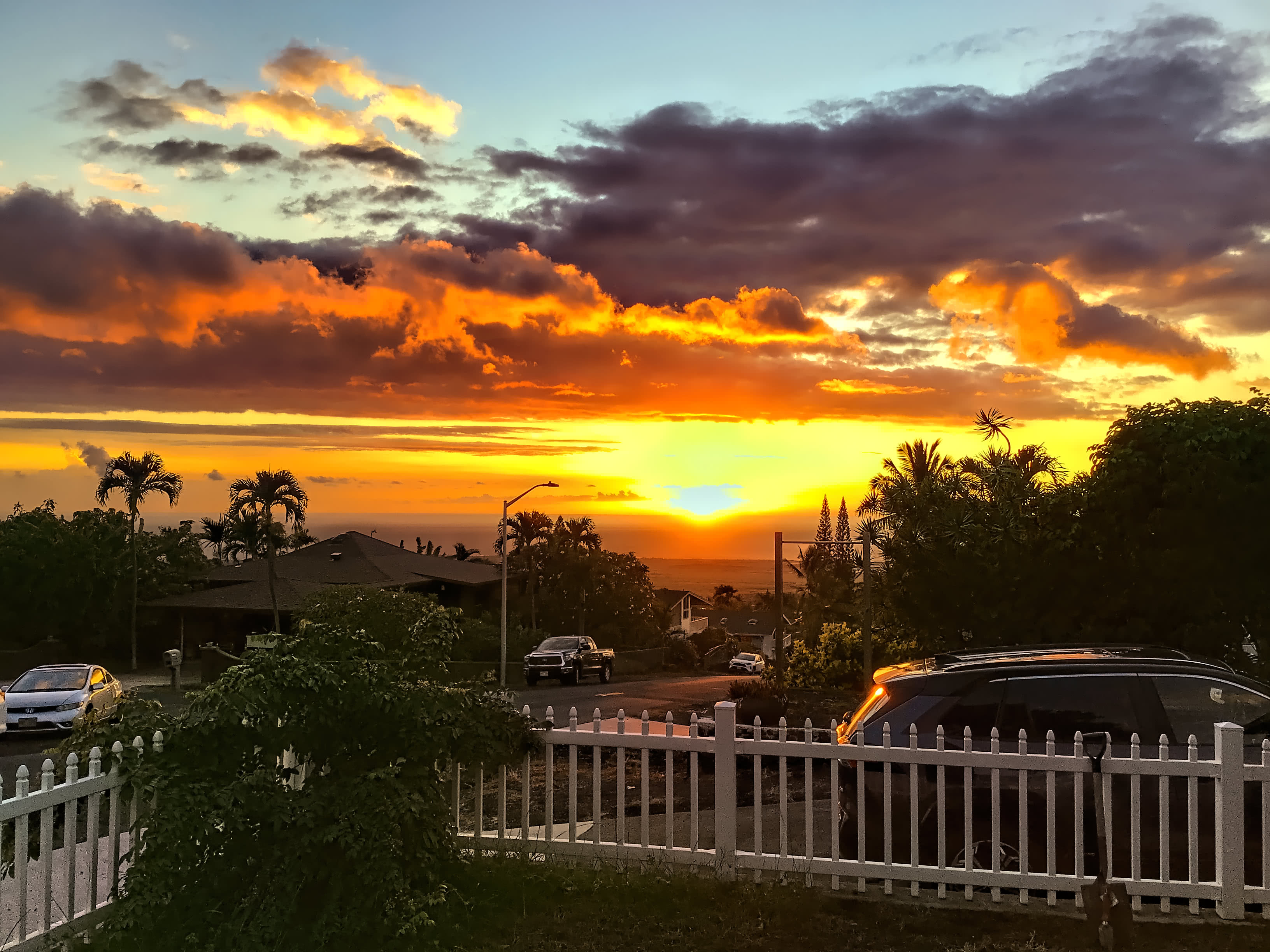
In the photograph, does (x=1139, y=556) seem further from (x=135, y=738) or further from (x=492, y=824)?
(x=135, y=738)

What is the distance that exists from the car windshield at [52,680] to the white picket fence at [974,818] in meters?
17.6

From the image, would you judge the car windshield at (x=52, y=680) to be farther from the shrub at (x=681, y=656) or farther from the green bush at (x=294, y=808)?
the shrub at (x=681, y=656)

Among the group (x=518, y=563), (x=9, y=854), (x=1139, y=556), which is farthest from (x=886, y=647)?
(x=518, y=563)

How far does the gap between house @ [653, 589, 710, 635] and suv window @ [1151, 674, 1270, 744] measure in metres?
113

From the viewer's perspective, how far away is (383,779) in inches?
263

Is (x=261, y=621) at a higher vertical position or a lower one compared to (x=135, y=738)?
lower

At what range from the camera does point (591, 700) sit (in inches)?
1207

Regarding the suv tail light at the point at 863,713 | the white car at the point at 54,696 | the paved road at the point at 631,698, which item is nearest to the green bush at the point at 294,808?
the suv tail light at the point at 863,713

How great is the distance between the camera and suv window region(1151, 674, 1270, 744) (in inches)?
299

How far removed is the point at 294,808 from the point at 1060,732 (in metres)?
5.25

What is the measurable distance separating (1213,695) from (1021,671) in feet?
4.30

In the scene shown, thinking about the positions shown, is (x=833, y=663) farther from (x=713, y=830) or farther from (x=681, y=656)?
(x=681, y=656)

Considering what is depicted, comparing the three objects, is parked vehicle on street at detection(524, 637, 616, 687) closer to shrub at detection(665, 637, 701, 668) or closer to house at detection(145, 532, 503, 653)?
house at detection(145, 532, 503, 653)

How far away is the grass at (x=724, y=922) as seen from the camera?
6.66 m
